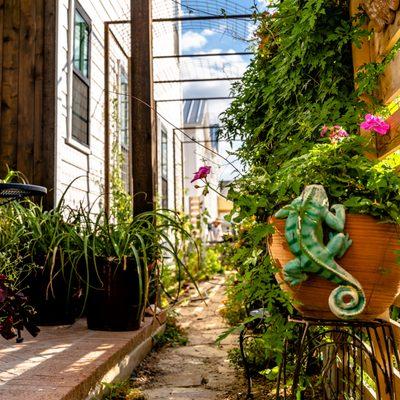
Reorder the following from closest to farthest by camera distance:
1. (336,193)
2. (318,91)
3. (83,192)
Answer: (336,193) < (318,91) < (83,192)

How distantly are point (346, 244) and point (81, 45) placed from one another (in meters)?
4.92

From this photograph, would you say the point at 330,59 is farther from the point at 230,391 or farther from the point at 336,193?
the point at 230,391

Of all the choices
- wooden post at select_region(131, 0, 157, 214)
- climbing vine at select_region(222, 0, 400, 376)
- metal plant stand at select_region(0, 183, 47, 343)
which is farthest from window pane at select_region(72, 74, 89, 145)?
metal plant stand at select_region(0, 183, 47, 343)

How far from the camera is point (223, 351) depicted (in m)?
3.86

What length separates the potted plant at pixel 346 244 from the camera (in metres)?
1.45

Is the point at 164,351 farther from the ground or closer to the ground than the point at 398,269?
closer to the ground

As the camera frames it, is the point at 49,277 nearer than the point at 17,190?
No

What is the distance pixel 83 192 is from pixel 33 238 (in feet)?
7.10

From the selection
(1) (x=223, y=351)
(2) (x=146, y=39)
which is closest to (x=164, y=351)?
(1) (x=223, y=351)

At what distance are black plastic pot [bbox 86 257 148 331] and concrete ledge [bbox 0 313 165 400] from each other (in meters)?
0.08

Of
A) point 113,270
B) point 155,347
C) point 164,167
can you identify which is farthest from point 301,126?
point 164,167

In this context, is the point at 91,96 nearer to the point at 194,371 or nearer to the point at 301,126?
the point at 194,371

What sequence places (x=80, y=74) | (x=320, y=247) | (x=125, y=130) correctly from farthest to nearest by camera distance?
(x=125, y=130) < (x=80, y=74) < (x=320, y=247)

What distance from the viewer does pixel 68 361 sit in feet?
8.11
